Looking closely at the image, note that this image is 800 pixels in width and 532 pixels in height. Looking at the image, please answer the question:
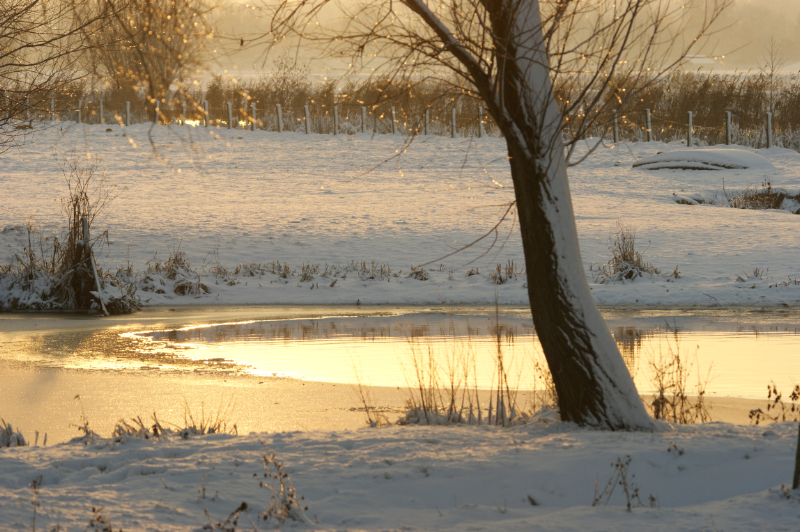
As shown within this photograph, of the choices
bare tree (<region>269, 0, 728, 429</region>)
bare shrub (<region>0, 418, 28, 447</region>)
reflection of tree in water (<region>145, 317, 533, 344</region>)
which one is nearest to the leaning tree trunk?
bare tree (<region>269, 0, 728, 429</region>)

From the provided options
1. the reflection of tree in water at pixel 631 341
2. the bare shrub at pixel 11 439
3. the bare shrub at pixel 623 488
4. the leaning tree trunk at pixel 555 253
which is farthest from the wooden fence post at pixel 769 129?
the bare shrub at pixel 11 439

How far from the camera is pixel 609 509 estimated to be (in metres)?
4.05

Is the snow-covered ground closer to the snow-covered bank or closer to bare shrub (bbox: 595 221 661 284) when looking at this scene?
bare shrub (bbox: 595 221 661 284)

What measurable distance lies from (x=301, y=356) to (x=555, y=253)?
4.63m

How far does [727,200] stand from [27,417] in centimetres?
2266

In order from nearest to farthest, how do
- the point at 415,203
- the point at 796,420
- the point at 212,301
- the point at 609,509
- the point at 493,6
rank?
the point at 609,509, the point at 493,6, the point at 796,420, the point at 212,301, the point at 415,203

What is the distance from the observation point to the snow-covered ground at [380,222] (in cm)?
1527

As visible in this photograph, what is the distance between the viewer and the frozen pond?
23.5ft

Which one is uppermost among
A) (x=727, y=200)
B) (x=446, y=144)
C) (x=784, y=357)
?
(x=446, y=144)

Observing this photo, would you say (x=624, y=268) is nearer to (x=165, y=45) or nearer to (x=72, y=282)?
(x=72, y=282)

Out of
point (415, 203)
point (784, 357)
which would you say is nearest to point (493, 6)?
point (784, 357)

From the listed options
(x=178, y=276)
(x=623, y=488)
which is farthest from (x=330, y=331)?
(x=623, y=488)

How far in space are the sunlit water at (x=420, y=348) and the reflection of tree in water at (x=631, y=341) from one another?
0.04 feet

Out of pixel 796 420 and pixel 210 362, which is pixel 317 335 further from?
pixel 796 420
